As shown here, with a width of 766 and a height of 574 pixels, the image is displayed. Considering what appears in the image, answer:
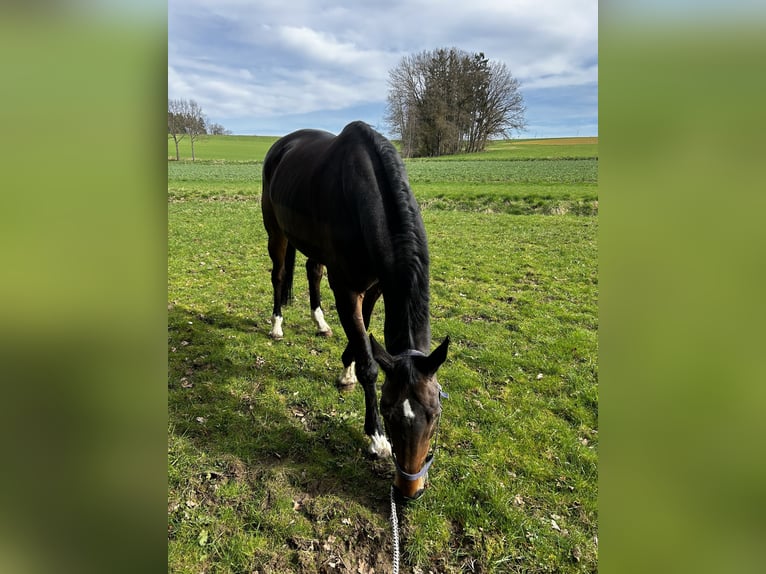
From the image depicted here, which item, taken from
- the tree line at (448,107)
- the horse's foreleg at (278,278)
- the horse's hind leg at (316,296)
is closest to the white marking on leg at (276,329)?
the horse's foreleg at (278,278)

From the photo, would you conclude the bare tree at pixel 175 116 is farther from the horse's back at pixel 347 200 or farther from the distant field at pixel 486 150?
the distant field at pixel 486 150

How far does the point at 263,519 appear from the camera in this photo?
3.09 meters

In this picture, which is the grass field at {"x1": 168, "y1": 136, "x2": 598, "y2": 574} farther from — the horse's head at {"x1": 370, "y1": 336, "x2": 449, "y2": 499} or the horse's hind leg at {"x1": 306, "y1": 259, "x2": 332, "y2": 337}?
the horse's head at {"x1": 370, "y1": 336, "x2": 449, "y2": 499}

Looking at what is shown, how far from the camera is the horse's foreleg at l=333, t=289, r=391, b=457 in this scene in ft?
12.5

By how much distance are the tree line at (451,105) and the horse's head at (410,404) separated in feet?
136

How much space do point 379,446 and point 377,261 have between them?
1.79 metres

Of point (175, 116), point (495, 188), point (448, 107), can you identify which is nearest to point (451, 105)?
point (448, 107)

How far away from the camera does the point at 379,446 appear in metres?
3.73
